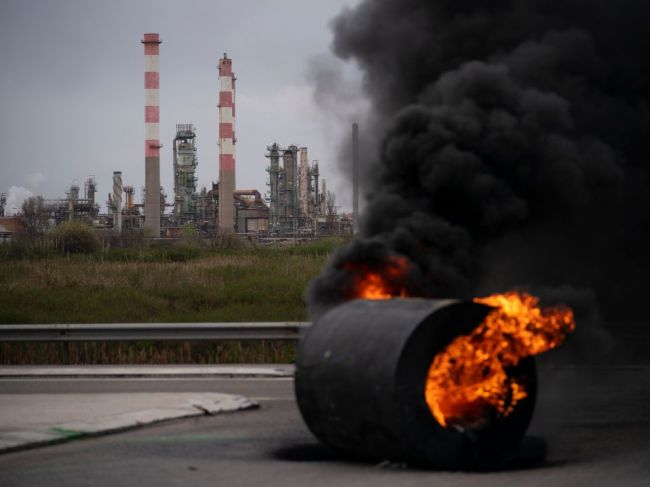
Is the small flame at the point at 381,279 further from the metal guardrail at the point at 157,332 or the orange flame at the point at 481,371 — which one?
the metal guardrail at the point at 157,332

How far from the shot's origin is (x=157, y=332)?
543 inches

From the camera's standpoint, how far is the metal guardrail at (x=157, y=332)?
44.7 feet

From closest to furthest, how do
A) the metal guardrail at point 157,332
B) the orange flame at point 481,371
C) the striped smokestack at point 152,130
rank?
the orange flame at point 481,371 < the metal guardrail at point 157,332 < the striped smokestack at point 152,130

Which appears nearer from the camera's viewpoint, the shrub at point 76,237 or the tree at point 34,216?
the shrub at point 76,237

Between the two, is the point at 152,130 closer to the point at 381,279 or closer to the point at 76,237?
the point at 76,237

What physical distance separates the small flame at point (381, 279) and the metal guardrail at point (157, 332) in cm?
534

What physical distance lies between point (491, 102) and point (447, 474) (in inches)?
152

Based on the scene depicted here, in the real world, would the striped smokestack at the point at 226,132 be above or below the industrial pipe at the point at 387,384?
above

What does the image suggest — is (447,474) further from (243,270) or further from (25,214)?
(25,214)

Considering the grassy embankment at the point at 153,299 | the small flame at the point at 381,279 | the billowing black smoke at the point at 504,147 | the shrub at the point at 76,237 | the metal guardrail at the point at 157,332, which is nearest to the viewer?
the small flame at the point at 381,279

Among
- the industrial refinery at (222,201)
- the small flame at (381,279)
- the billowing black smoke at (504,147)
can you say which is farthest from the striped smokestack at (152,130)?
the small flame at (381,279)

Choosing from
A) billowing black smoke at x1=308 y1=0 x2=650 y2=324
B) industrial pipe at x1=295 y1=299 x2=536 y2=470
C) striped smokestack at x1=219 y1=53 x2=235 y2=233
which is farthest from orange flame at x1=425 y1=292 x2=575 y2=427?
striped smokestack at x1=219 y1=53 x2=235 y2=233

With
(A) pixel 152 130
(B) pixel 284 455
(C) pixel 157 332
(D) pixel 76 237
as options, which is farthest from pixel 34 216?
(B) pixel 284 455

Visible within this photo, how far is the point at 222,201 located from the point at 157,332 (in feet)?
182
